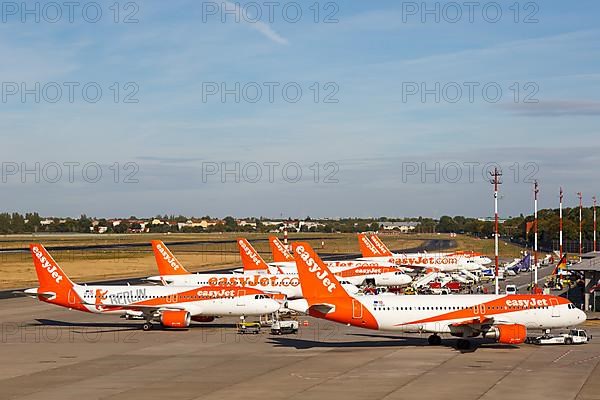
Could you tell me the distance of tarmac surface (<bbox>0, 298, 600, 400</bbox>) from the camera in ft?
147

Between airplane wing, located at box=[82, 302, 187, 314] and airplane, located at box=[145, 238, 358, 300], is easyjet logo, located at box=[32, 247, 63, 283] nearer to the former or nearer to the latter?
airplane wing, located at box=[82, 302, 187, 314]

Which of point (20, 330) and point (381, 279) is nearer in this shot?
point (20, 330)

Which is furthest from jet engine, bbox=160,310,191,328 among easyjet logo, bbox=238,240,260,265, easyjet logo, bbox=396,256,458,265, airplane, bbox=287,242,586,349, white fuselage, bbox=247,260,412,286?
easyjet logo, bbox=396,256,458,265

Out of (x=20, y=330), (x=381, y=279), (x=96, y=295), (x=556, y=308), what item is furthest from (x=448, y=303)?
(x=381, y=279)

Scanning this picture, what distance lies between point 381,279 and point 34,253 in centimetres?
5840

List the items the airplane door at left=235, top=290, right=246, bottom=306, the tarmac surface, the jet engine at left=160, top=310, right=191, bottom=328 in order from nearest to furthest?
the tarmac surface < the jet engine at left=160, top=310, right=191, bottom=328 < the airplane door at left=235, top=290, right=246, bottom=306

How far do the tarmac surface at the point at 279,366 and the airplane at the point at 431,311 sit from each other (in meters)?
1.41

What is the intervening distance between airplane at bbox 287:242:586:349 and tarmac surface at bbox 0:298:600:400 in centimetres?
141

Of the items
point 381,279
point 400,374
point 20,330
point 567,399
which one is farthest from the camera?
point 381,279

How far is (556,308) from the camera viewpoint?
209 ft

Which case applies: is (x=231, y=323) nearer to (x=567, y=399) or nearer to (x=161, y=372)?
(x=161, y=372)

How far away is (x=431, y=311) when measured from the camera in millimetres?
61938

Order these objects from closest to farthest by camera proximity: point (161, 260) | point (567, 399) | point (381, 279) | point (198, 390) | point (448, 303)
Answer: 1. point (567, 399)
2. point (198, 390)
3. point (448, 303)
4. point (161, 260)
5. point (381, 279)

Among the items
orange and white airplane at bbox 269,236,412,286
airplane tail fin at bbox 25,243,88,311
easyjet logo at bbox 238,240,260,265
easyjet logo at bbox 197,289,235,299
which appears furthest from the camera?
orange and white airplane at bbox 269,236,412,286
